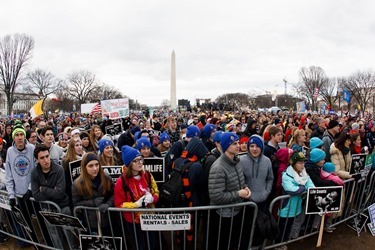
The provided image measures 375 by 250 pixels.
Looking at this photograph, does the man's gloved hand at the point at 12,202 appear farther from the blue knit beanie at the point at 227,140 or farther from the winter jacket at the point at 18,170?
the blue knit beanie at the point at 227,140

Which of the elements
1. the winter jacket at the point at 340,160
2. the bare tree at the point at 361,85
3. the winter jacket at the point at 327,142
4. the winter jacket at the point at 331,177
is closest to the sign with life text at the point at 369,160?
the winter jacket at the point at 340,160

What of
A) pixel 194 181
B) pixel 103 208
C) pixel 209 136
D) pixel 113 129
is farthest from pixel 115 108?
pixel 103 208

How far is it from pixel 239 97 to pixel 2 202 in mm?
93033

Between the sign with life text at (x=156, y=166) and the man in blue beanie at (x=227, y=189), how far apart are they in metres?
1.30

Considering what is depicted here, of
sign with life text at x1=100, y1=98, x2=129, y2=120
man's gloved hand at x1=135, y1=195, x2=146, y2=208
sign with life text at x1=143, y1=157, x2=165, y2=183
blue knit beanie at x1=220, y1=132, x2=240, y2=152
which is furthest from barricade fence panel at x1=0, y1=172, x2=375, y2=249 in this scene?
sign with life text at x1=100, y1=98, x2=129, y2=120

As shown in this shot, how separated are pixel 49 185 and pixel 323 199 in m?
3.81

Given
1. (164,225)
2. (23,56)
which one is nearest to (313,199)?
(164,225)

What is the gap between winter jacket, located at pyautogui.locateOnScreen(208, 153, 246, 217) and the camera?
371 cm

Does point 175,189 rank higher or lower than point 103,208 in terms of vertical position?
higher

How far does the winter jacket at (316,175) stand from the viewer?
451 centimetres

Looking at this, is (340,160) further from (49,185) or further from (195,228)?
(49,185)

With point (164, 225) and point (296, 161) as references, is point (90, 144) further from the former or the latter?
point (296, 161)

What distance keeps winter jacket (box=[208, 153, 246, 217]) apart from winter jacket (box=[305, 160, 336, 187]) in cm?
127

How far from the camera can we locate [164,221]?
3.63 metres
